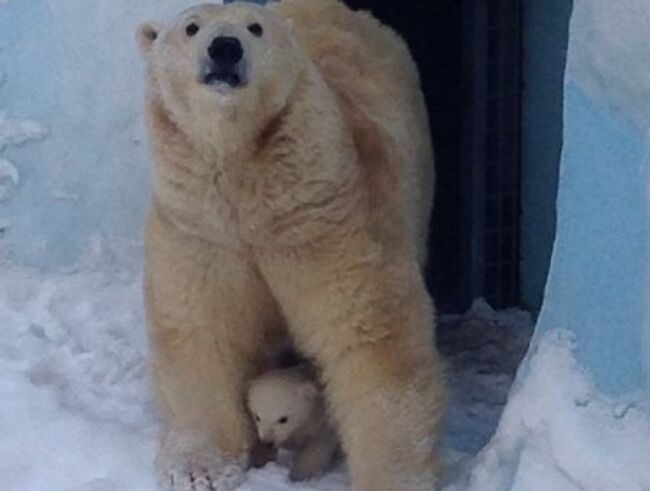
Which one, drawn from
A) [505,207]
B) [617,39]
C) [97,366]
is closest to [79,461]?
[97,366]

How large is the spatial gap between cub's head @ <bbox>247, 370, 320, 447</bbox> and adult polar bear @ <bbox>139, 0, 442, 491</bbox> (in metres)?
0.06

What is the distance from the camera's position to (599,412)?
124 inches

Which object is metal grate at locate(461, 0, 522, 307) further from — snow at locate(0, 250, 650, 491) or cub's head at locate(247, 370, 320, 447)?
cub's head at locate(247, 370, 320, 447)

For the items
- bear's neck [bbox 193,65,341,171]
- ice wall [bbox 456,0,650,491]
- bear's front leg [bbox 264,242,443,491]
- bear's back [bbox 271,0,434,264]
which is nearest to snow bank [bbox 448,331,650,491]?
ice wall [bbox 456,0,650,491]

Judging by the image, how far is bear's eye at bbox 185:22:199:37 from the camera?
3.19m

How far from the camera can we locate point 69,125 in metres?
4.07

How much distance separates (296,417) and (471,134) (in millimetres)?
1607

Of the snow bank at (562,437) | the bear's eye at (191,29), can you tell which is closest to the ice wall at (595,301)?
the snow bank at (562,437)

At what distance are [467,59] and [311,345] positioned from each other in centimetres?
166

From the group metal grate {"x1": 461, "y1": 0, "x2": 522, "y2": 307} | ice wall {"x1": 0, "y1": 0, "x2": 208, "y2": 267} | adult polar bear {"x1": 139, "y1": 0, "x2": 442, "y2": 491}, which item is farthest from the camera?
metal grate {"x1": 461, "y1": 0, "x2": 522, "y2": 307}

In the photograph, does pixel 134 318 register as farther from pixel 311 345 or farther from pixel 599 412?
pixel 599 412

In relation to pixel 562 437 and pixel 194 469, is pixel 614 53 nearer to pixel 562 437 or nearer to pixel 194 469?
pixel 562 437

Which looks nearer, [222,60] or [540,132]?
[222,60]

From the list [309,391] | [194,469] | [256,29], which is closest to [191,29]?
[256,29]
